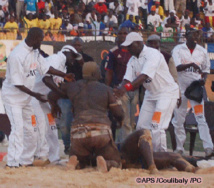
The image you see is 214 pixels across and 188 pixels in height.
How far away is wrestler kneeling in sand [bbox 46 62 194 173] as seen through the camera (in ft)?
25.7

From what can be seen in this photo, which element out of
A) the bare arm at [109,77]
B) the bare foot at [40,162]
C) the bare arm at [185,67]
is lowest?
the bare foot at [40,162]

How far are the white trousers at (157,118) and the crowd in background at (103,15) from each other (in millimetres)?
10754

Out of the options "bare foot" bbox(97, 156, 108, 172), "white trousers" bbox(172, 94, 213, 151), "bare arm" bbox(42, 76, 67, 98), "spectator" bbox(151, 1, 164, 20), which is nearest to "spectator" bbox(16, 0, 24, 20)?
"spectator" bbox(151, 1, 164, 20)

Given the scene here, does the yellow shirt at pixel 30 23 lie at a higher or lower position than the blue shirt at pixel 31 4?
lower

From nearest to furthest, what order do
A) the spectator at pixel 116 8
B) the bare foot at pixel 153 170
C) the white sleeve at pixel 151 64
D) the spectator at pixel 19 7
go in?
the bare foot at pixel 153 170
the white sleeve at pixel 151 64
the spectator at pixel 19 7
the spectator at pixel 116 8

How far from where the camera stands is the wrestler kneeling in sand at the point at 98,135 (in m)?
7.84

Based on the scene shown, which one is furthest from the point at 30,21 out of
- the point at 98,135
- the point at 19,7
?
the point at 98,135

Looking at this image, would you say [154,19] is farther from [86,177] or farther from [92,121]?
[86,177]

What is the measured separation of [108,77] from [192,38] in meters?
1.79

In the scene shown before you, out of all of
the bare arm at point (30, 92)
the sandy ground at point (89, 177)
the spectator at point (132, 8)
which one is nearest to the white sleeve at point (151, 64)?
the sandy ground at point (89, 177)

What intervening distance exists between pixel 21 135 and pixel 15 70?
998 mm

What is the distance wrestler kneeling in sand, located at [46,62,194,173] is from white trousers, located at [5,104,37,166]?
1.05 metres

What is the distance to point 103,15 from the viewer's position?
2455 centimetres

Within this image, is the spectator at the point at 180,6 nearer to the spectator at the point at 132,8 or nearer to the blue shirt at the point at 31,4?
the spectator at the point at 132,8
